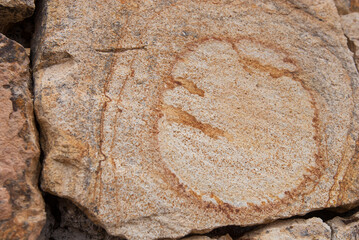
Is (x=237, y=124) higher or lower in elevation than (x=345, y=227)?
higher

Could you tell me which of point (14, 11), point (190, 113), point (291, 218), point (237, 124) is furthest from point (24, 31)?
point (291, 218)

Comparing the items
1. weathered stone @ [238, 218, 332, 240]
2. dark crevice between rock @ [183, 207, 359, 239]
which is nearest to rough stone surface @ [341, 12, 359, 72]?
dark crevice between rock @ [183, 207, 359, 239]

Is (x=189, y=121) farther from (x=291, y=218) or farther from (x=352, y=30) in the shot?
(x=352, y=30)

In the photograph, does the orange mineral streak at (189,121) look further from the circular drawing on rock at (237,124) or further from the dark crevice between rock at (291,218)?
the dark crevice between rock at (291,218)

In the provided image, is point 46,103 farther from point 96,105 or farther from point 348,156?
point 348,156

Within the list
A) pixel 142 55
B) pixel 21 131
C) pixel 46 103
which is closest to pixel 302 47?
pixel 142 55
